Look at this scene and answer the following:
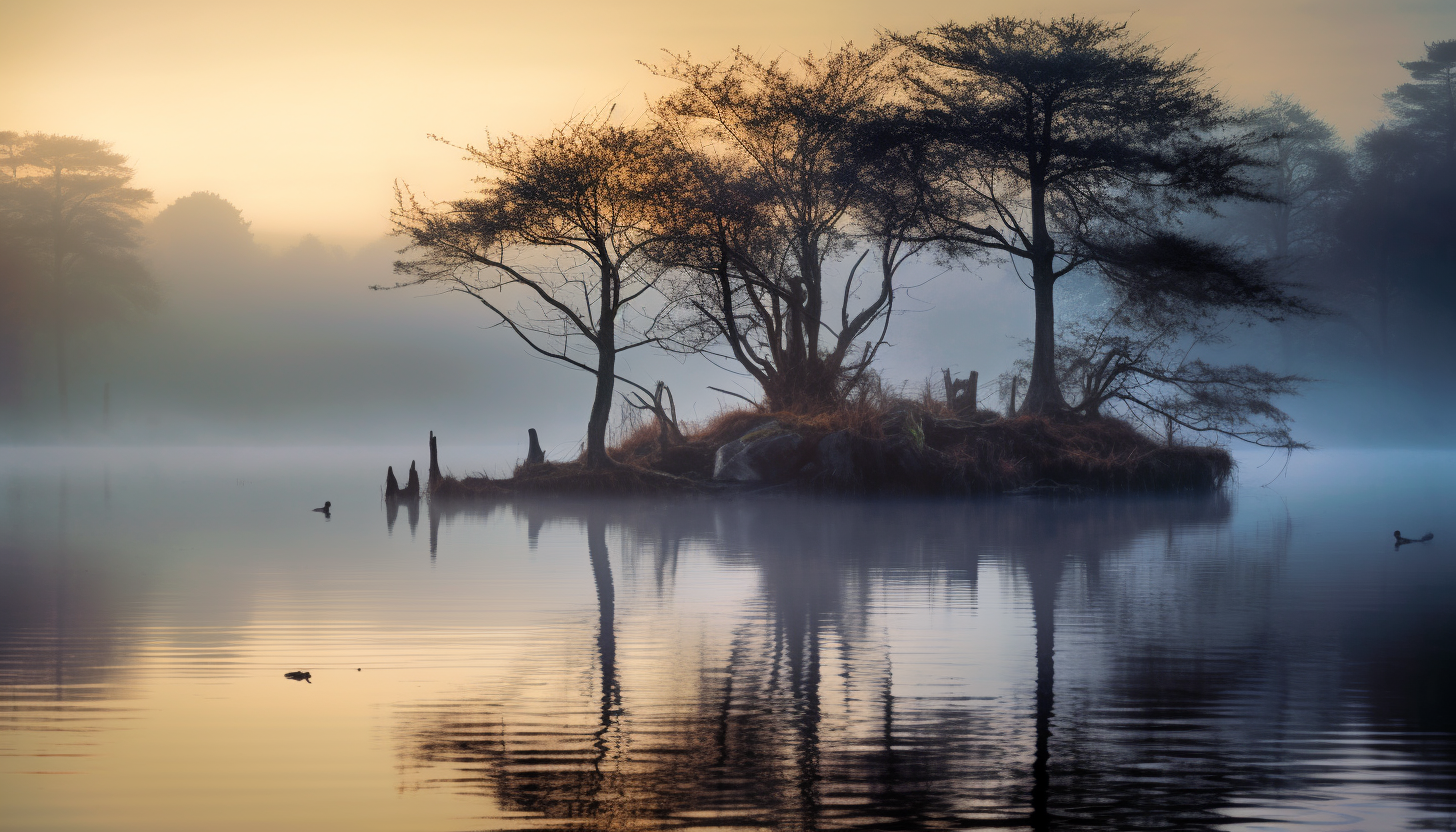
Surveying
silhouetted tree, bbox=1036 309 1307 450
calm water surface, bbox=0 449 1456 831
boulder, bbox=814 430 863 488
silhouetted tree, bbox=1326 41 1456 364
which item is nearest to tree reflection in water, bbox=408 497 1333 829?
calm water surface, bbox=0 449 1456 831

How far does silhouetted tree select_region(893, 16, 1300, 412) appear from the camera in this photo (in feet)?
96.9

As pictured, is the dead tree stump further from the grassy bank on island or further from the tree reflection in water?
the tree reflection in water

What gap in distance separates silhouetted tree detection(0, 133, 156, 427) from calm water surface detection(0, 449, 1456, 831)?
5208cm

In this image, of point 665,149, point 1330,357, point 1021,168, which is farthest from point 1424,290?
point 665,149

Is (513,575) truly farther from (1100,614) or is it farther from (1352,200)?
(1352,200)

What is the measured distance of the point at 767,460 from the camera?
2720 cm

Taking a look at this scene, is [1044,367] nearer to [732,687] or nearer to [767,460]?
[767,460]

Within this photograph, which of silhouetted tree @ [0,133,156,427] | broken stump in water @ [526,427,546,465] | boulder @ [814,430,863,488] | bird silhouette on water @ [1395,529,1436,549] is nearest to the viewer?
bird silhouette on water @ [1395,529,1436,549]

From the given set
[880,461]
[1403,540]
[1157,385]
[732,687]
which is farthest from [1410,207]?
[732,687]

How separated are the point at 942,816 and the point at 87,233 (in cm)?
6874

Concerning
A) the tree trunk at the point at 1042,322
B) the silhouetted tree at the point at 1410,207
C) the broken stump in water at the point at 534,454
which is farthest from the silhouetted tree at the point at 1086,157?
the silhouetted tree at the point at 1410,207

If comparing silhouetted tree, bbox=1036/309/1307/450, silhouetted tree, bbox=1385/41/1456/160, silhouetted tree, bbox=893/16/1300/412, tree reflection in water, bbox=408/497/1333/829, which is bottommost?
tree reflection in water, bbox=408/497/1333/829

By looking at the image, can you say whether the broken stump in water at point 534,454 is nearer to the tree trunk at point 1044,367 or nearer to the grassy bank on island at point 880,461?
the grassy bank on island at point 880,461

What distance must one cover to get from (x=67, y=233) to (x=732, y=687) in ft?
217
